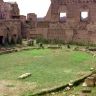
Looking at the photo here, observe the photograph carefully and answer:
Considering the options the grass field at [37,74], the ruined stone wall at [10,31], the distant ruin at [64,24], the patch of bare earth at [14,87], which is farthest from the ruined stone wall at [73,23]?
the patch of bare earth at [14,87]

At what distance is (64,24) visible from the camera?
31484 mm

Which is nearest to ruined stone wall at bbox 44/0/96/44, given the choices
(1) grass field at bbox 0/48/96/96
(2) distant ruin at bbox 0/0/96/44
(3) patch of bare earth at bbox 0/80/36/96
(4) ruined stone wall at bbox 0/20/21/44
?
(2) distant ruin at bbox 0/0/96/44

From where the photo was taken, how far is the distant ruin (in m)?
30.3

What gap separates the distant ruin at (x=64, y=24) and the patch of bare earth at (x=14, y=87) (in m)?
17.7

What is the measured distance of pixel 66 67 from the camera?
15.4 m

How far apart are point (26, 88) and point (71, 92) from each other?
1.55 meters

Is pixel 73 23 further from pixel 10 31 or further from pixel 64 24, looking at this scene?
pixel 10 31

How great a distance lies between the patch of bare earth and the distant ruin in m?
17.7

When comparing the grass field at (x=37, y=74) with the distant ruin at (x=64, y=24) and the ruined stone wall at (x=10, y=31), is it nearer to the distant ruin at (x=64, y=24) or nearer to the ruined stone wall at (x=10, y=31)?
the ruined stone wall at (x=10, y=31)

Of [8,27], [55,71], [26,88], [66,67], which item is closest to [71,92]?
[26,88]

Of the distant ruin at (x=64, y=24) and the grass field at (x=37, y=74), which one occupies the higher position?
the distant ruin at (x=64, y=24)

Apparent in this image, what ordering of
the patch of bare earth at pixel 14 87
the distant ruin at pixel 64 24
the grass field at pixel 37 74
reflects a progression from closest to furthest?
the patch of bare earth at pixel 14 87
the grass field at pixel 37 74
the distant ruin at pixel 64 24

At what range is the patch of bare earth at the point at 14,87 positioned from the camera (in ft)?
33.4

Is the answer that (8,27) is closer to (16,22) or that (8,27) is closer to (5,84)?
(16,22)
